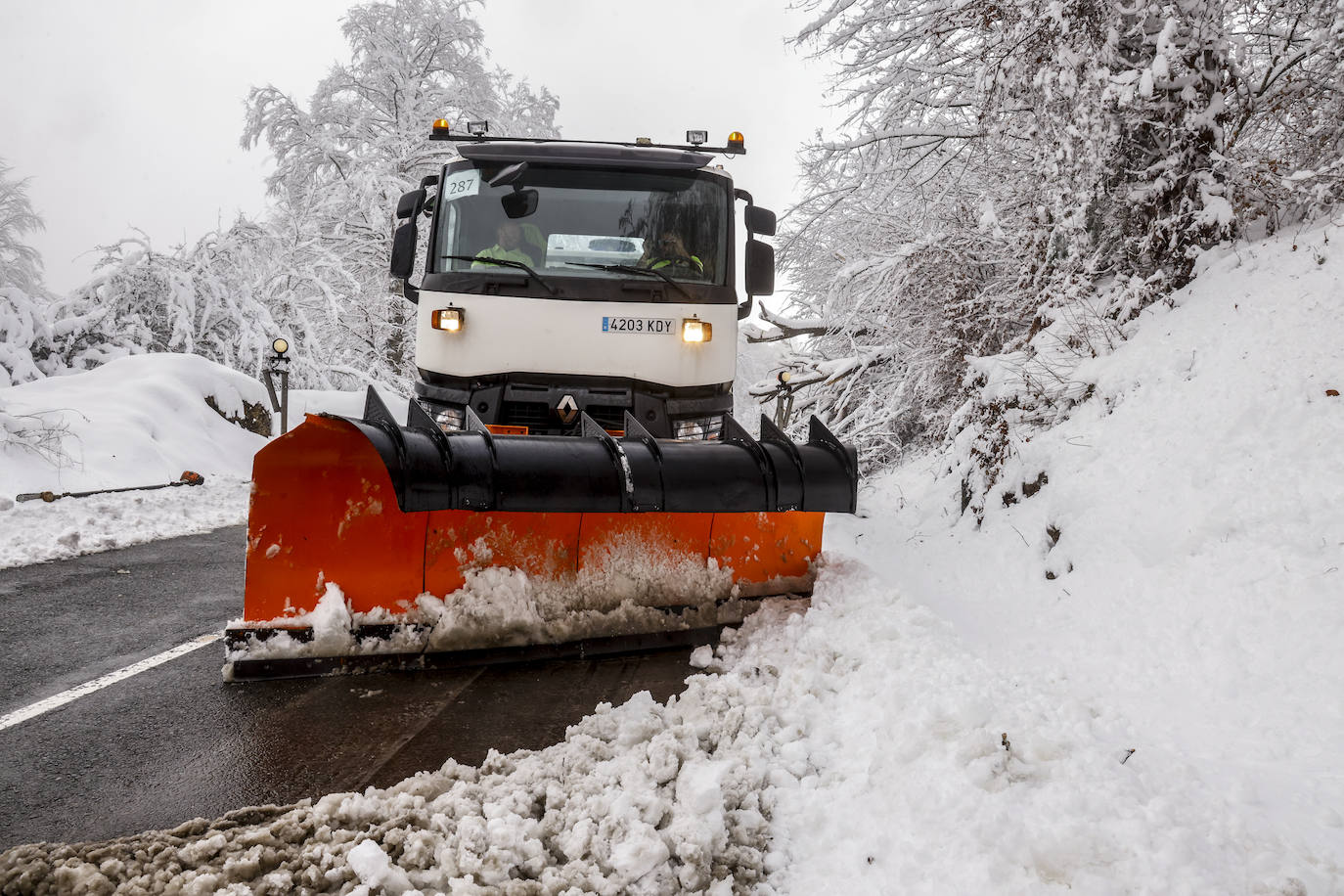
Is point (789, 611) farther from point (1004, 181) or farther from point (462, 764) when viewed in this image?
point (1004, 181)

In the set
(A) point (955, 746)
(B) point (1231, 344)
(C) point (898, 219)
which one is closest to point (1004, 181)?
(C) point (898, 219)

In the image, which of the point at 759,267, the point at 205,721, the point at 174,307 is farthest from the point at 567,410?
the point at 174,307

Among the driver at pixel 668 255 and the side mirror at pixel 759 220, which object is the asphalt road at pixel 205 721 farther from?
the side mirror at pixel 759 220

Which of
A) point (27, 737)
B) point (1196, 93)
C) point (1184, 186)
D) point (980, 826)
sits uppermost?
point (1196, 93)

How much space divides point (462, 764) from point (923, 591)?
305 cm

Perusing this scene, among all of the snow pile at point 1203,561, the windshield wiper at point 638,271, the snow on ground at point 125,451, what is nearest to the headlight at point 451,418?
the windshield wiper at point 638,271

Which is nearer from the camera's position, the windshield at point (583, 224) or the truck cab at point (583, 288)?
the truck cab at point (583, 288)

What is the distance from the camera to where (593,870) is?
2.08 meters

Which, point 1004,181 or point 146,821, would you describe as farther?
point 1004,181

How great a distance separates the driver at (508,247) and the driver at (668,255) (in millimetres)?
753

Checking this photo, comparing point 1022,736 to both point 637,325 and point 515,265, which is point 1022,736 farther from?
point 515,265

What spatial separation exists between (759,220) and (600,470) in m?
2.66

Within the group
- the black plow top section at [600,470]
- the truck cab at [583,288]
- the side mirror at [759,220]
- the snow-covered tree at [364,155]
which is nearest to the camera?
the black plow top section at [600,470]

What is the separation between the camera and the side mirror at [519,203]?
522 centimetres
